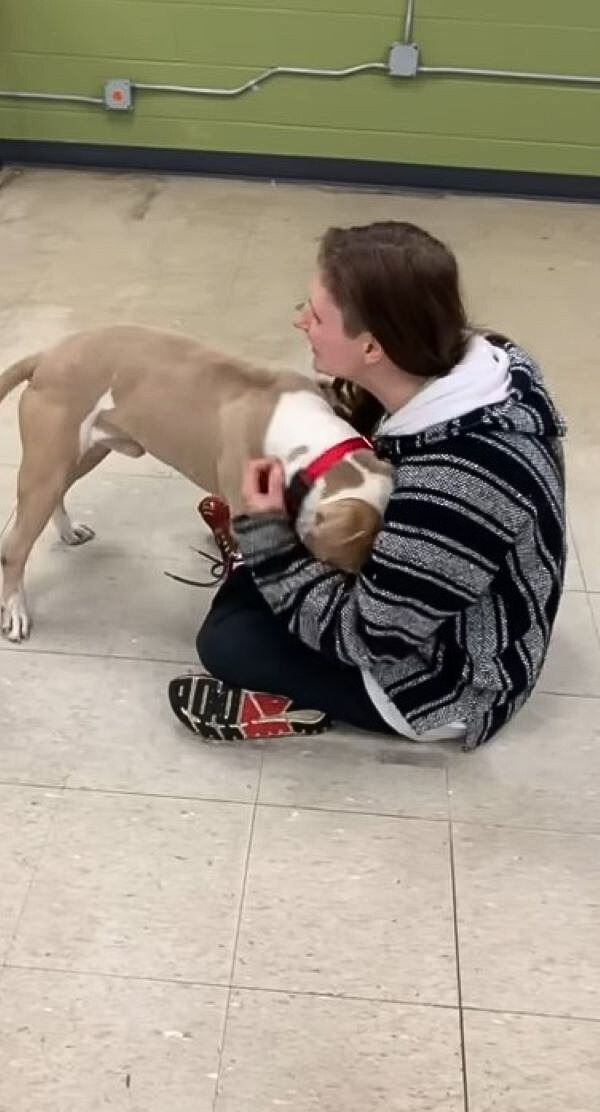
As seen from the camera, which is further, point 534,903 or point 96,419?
point 96,419

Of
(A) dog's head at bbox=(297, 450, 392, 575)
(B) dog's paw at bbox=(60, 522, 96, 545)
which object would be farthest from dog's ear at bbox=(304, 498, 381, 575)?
(B) dog's paw at bbox=(60, 522, 96, 545)

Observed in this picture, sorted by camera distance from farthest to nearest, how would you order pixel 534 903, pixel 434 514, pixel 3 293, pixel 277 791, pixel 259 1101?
pixel 3 293 < pixel 277 791 < pixel 534 903 < pixel 434 514 < pixel 259 1101

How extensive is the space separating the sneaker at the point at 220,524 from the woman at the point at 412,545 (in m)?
0.39

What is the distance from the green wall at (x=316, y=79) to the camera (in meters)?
4.20

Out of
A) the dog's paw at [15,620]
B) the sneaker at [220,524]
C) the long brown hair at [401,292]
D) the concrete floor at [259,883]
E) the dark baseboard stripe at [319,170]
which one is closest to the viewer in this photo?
the concrete floor at [259,883]

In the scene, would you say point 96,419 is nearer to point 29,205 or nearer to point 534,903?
point 534,903

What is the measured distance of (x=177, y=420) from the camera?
1919mm

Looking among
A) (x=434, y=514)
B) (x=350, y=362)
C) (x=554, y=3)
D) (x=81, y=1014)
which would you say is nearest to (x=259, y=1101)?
(x=81, y=1014)

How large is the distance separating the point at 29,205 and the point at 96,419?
2580 mm

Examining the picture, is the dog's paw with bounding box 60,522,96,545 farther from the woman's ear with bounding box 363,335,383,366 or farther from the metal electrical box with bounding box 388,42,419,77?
the metal electrical box with bounding box 388,42,419,77

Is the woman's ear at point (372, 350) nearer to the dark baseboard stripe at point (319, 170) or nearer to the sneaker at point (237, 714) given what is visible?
the sneaker at point (237, 714)

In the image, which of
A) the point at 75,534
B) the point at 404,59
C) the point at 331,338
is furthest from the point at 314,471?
the point at 404,59

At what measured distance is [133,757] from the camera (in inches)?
75.1

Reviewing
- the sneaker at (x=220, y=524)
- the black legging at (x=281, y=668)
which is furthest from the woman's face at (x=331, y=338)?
the sneaker at (x=220, y=524)
